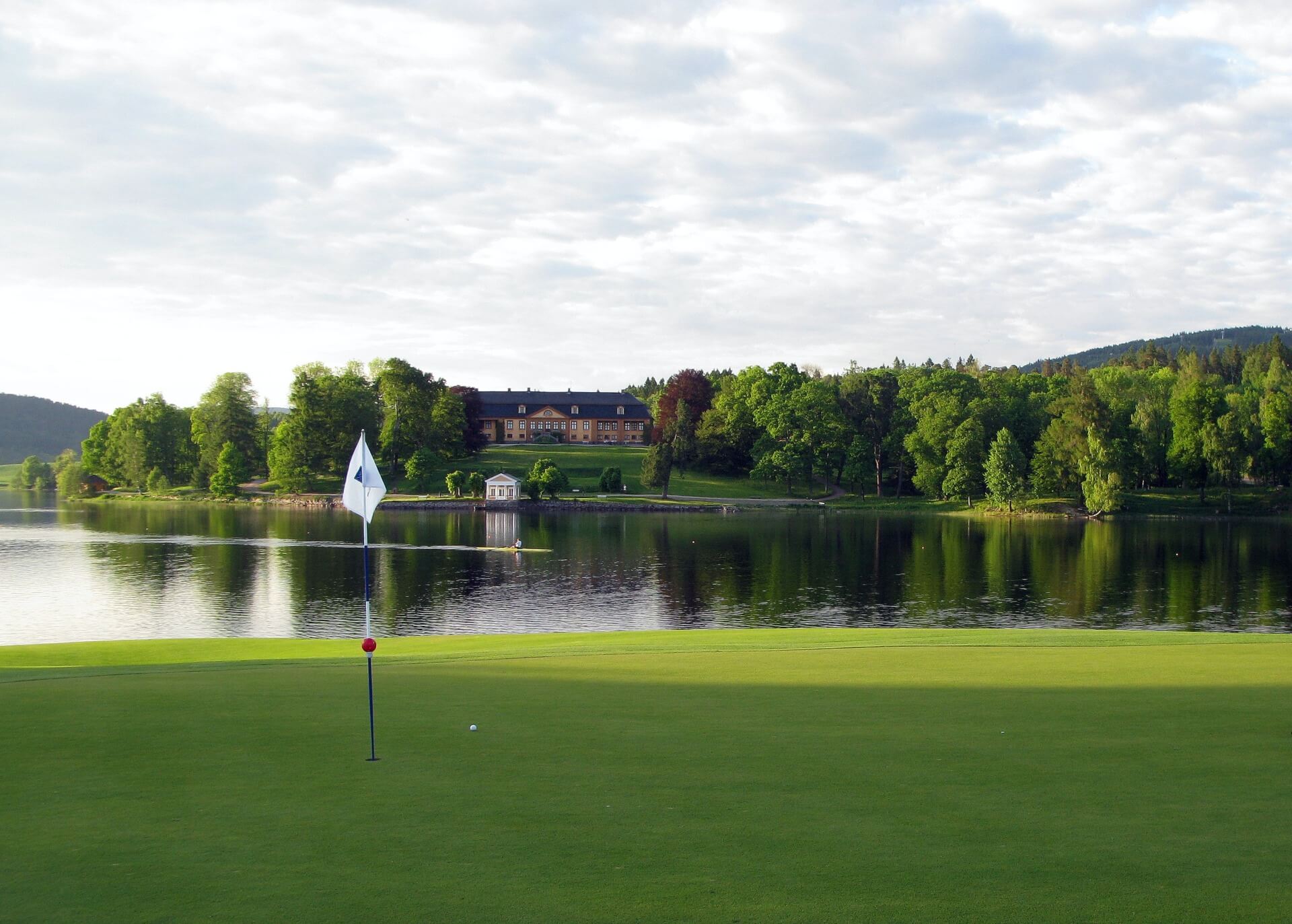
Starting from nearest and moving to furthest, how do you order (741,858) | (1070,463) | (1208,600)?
(741,858) < (1208,600) < (1070,463)

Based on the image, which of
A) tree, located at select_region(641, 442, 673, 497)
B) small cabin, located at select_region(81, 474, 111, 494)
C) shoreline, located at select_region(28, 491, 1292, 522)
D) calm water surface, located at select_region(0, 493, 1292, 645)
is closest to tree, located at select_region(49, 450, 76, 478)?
small cabin, located at select_region(81, 474, 111, 494)

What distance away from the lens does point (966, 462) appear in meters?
107

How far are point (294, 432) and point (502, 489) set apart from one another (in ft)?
103

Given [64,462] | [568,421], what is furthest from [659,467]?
[64,462]

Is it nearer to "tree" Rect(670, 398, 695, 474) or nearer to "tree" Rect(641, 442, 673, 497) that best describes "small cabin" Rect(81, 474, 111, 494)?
"tree" Rect(641, 442, 673, 497)

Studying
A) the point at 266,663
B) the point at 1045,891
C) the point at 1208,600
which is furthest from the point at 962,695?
the point at 1208,600

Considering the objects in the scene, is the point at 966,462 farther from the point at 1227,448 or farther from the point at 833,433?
the point at 1227,448

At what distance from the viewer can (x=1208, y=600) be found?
42000mm

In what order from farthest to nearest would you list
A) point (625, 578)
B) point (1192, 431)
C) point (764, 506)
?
point (764, 506), point (1192, 431), point (625, 578)

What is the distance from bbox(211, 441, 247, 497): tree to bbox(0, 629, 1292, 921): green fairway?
11472 centimetres

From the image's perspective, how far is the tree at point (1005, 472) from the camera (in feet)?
328

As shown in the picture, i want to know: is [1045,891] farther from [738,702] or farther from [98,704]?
[98,704]

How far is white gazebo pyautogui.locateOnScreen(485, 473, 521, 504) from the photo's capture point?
11078cm

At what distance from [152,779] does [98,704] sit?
4.08 meters
